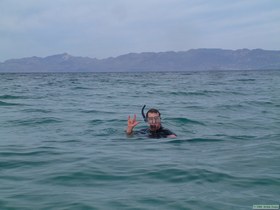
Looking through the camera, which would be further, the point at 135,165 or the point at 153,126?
the point at 153,126

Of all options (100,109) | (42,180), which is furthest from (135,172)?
(100,109)

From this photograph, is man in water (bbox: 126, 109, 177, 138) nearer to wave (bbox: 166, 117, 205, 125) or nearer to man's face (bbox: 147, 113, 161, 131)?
man's face (bbox: 147, 113, 161, 131)

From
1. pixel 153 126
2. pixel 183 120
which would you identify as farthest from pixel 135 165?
pixel 183 120

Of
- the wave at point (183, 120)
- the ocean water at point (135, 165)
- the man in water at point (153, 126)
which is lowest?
the wave at point (183, 120)

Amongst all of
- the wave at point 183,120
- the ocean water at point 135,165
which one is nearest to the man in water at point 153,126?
the ocean water at point 135,165

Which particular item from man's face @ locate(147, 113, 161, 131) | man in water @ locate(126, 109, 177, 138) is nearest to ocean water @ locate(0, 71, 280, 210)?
man in water @ locate(126, 109, 177, 138)

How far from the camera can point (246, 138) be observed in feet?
32.1

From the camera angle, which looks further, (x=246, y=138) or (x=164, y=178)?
(x=246, y=138)

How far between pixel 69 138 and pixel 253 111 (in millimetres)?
8694

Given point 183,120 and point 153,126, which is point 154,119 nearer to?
point 153,126

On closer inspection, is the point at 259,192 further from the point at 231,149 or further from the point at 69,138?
the point at 69,138

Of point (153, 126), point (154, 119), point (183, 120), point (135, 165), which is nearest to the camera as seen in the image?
point (135, 165)

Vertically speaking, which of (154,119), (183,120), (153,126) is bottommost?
(183,120)

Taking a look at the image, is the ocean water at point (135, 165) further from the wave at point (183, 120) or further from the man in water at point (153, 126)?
the man in water at point (153, 126)
